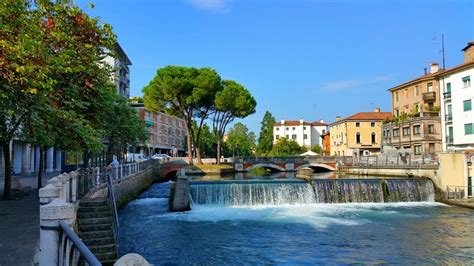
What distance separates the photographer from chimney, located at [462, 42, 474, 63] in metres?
48.3

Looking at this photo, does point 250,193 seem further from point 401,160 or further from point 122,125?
point 401,160

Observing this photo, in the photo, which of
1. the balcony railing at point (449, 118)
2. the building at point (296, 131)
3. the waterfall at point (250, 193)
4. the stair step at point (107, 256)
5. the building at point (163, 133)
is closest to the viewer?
the stair step at point (107, 256)

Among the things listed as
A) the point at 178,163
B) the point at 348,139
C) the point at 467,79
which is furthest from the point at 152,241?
the point at 348,139

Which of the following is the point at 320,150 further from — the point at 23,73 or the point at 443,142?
the point at 23,73

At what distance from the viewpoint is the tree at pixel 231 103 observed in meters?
54.7

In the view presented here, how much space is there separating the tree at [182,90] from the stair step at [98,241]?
4085cm

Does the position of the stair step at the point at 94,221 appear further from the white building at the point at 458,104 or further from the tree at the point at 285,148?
the tree at the point at 285,148

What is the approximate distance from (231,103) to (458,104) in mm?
29329

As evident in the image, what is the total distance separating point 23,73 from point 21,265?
386 cm

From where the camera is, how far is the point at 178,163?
5444 centimetres

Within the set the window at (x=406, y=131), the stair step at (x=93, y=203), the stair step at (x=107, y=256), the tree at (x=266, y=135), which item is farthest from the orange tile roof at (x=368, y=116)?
the stair step at (x=107, y=256)

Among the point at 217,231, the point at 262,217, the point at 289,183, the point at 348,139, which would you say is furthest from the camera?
the point at 348,139

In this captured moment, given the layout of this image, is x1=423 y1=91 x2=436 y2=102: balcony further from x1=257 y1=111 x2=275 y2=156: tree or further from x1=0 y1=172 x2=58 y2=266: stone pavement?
x1=0 y1=172 x2=58 y2=266: stone pavement

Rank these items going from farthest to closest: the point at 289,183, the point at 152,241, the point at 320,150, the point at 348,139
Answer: the point at 320,150, the point at 348,139, the point at 289,183, the point at 152,241
